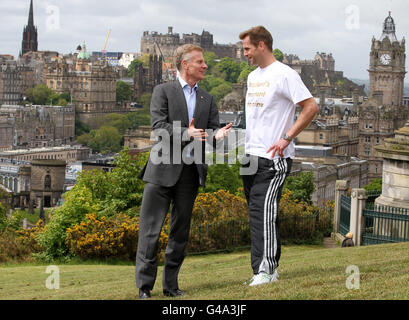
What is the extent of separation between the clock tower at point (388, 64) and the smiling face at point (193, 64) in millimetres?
103193

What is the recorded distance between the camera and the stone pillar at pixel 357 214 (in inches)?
745

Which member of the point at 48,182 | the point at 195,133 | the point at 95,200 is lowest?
the point at 48,182

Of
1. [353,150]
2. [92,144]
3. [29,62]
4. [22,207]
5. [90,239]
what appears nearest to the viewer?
[90,239]

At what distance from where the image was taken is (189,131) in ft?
27.6

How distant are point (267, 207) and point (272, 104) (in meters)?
1.03

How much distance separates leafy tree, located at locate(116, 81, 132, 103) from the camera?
16650 centimetres

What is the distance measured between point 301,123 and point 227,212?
1356 cm

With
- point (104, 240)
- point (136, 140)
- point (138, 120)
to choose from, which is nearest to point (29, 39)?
point (138, 120)

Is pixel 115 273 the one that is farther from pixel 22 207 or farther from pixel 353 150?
pixel 353 150

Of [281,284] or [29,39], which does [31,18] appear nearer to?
[29,39]

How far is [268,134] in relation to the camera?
8625 mm

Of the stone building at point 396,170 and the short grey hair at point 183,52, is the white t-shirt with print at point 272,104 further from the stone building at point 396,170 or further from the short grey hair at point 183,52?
the stone building at point 396,170

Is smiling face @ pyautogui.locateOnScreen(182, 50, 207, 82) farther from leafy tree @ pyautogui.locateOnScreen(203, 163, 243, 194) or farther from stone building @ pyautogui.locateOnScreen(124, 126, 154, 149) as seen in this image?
stone building @ pyautogui.locateOnScreen(124, 126, 154, 149)

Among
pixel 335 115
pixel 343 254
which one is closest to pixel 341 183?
pixel 343 254
